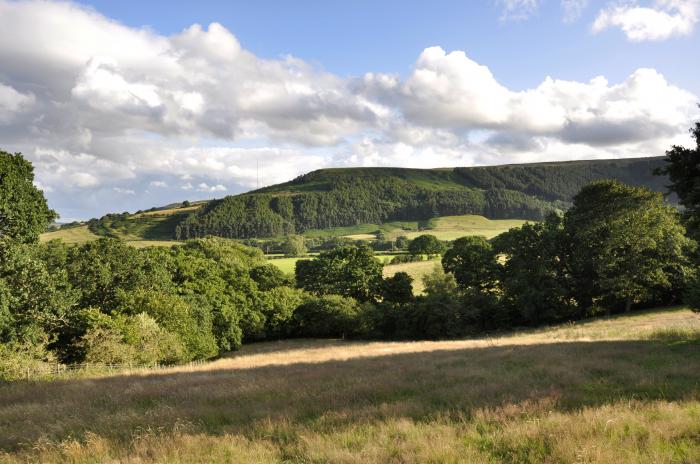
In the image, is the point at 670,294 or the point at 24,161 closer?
the point at 24,161

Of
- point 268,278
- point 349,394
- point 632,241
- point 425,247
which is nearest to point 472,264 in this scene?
point 632,241

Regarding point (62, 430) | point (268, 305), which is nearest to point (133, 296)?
point (268, 305)

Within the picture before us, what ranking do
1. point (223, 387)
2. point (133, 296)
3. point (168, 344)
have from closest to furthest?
point (223, 387)
point (168, 344)
point (133, 296)

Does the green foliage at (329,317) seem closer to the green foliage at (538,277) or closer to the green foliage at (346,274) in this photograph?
the green foliage at (346,274)

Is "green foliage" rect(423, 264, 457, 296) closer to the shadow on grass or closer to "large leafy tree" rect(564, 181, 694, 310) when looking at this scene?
"large leafy tree" rect(564, 181, 694, 310)

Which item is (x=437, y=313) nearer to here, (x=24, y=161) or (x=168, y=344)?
(x=168, y=344)

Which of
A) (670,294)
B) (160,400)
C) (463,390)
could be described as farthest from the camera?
(670,294)

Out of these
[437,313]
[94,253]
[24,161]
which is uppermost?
[24,161]

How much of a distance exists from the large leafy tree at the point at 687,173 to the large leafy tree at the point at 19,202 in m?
34.1

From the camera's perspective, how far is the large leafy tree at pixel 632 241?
48031mm

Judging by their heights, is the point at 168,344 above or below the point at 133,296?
below

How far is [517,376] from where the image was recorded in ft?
44.1

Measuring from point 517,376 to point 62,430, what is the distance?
12314mm

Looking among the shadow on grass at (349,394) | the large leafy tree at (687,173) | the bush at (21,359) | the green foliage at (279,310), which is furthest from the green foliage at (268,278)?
the large leafy tree at (687,173)
